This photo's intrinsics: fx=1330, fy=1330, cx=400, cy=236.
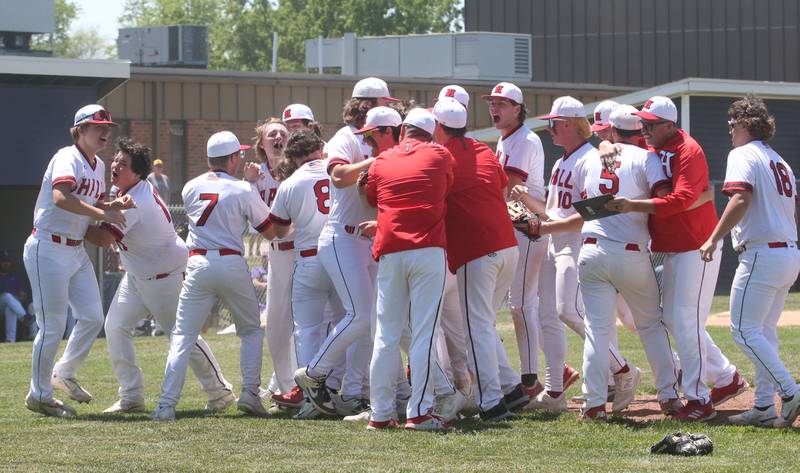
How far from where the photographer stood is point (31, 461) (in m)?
7.20

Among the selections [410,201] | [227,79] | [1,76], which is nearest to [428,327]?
[410,201]

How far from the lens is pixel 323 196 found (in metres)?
9.12

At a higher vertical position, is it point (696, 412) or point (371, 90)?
point (371, 90)

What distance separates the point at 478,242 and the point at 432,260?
1.57 feet

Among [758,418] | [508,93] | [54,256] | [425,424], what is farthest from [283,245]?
[758,418]

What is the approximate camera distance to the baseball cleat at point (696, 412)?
8.28 metres

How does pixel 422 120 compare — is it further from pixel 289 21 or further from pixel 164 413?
pixel 289 21

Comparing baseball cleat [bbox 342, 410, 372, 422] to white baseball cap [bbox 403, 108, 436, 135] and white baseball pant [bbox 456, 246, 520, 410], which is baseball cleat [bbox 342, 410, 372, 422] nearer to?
white baseball pant [bbox 456, 246, 520, 410]

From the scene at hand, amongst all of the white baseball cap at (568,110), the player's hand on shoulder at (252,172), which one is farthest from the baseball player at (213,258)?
the white baseball cap at (568,110)

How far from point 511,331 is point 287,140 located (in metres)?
7.53

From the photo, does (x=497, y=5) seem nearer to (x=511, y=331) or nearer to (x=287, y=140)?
(x=511, y=331)

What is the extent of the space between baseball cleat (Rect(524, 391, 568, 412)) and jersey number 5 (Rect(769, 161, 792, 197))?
217 centimetres

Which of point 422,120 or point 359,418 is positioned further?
point 359,418

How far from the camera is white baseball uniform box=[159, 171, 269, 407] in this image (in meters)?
8.93
